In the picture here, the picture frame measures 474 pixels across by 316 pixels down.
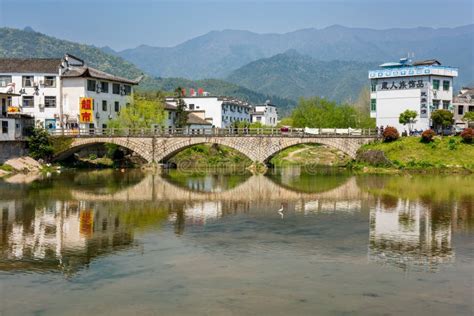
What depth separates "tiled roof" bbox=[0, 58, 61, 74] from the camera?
84125 millimetres

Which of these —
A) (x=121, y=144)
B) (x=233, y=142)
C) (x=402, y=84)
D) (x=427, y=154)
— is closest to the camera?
(x=427, y=154)

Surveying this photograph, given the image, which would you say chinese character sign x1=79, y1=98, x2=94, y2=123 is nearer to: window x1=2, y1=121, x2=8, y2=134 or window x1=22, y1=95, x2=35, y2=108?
window x1=22, y1=95, x2=35, y2=108

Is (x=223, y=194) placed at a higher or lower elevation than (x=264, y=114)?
lower

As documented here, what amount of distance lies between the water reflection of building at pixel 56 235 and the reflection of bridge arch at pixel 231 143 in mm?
33182

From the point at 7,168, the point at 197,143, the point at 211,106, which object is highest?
the point at 211,106

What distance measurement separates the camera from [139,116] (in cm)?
8462

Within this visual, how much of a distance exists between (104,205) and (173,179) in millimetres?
19478

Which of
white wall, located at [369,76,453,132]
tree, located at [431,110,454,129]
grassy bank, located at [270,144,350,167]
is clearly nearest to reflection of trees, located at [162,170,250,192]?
grassy bank, located at [270,144,350,167]

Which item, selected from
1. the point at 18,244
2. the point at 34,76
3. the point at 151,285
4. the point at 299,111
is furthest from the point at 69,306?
the point at 299,111

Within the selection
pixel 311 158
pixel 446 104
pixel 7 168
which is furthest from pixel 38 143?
pixel 446 104

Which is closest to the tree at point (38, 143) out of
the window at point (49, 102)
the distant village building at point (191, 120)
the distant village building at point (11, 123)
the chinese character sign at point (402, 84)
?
the distant village building at point (11, 123)

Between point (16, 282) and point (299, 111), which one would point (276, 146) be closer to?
point (299, 111)

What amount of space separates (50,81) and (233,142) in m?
27.1

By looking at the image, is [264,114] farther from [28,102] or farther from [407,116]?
[28,102]
